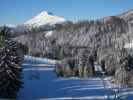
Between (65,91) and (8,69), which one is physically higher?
(8,69)

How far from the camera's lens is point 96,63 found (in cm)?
7050

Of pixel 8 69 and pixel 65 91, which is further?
pixel 65 91

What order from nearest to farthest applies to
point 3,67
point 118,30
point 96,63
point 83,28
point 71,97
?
1. point 3,67
2. point 71,97
3. point 96,63
4. point 118,30
5. point 83,28

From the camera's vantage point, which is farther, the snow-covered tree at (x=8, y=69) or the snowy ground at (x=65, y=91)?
the snowy ground at (x=65, y=91)

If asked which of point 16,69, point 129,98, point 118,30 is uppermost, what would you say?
point 118,30

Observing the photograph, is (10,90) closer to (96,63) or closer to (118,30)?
(96,63)

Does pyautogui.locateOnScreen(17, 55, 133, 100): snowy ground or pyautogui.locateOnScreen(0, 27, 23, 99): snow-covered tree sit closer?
pyautogui.locateOnScreen(0, 27, 23, 99): snow-covered tree

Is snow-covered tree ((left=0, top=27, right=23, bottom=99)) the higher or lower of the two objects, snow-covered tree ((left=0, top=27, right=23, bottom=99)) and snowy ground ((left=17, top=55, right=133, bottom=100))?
the higher

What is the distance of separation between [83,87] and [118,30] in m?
100

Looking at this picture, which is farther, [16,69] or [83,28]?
[83,28]

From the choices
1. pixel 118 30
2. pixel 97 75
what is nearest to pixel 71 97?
pixel 97 75

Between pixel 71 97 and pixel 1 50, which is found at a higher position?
pixel 1 50

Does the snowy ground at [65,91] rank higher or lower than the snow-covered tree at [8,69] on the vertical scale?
lower

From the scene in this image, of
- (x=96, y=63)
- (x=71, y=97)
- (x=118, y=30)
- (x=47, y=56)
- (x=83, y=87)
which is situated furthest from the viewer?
(x=118, y=30)
